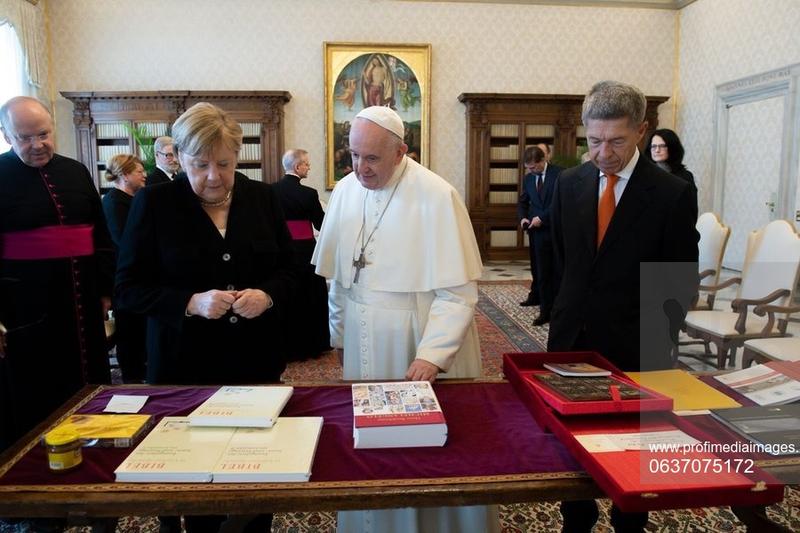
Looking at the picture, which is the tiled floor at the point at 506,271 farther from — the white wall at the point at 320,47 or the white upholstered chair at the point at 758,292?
the white upholstered chair at the point at 758,292

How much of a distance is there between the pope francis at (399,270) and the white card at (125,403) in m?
0.85

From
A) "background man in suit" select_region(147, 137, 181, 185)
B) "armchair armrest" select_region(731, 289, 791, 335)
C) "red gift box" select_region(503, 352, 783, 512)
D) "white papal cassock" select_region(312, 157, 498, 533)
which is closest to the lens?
"red gift box" select_region(503, 352, 783, 512)

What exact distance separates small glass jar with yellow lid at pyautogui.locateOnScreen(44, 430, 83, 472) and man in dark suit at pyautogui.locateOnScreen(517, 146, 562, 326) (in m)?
5.58

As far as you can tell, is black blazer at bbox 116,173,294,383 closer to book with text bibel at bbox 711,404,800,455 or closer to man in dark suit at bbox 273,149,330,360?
book with text bibel at bbox 711,404,800,455

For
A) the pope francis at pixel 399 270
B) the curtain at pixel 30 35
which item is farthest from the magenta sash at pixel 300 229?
the curtain at pixel 30 35

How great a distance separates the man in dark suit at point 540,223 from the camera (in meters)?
6.62

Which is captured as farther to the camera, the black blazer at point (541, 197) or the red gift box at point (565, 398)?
the black blazer at point (541, 197)

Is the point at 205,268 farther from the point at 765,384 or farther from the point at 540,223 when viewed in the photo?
the point at 540,223

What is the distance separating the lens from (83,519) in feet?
4.15

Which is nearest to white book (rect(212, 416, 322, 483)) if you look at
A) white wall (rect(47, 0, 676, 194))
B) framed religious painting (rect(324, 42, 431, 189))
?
framed religious painting (rect(324, 42, 431, 189))

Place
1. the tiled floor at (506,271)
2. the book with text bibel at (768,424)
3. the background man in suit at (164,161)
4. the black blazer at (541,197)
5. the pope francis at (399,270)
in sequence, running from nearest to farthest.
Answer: the book with text bibel at (768,424)
the pope francis at (399,270)
the background man in suit at (164,161)
the black blazer at (541,197)
the tiled floor at (506,271)

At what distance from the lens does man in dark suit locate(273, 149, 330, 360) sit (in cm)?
512

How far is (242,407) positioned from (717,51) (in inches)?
441

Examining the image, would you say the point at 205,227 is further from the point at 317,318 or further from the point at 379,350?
the point at 317,318
